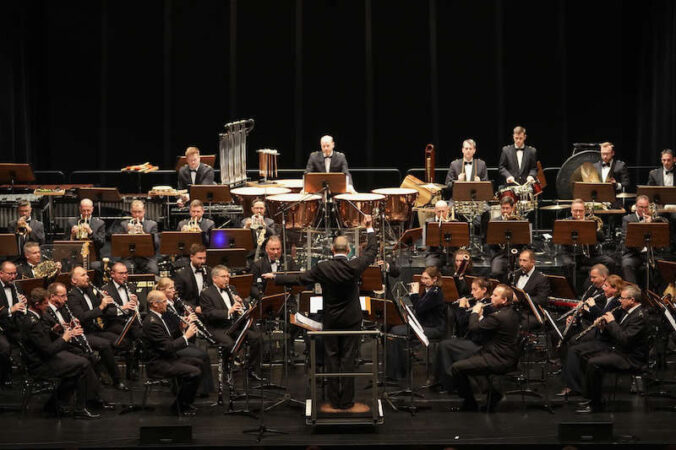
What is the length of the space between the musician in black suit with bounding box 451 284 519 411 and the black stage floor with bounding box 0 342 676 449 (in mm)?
311

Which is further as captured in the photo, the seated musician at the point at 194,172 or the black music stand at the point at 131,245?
the seated musician at the point at 194,172

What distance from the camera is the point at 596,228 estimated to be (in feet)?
41.8

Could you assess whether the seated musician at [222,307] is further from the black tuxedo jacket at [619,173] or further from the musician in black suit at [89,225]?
the black tuxedo jacket at [619,173]

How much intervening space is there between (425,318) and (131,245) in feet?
11.5

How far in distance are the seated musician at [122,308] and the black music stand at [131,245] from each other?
31.6 inches

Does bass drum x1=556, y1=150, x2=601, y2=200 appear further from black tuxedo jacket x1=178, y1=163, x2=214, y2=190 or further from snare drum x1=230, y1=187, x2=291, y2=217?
black tuxedo jacket x1=178, y1=163, x2=214, y2=190

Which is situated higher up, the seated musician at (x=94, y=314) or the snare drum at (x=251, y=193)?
the snare drum at (x=251, y=193)

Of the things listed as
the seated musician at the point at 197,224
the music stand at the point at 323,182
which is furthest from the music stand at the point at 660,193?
the seated musician at the point at 197,224

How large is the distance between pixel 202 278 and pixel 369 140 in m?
7.80

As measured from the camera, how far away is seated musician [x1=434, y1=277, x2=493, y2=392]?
35.1 ft

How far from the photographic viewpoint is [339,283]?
32.4ft

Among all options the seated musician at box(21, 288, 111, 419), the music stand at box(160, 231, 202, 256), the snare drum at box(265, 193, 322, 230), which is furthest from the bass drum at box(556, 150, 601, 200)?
the seated musician at box(21, 288, 111, 419)

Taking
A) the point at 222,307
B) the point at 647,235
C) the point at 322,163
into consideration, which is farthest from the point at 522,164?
the point at 222,307

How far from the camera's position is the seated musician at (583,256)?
13.0m
